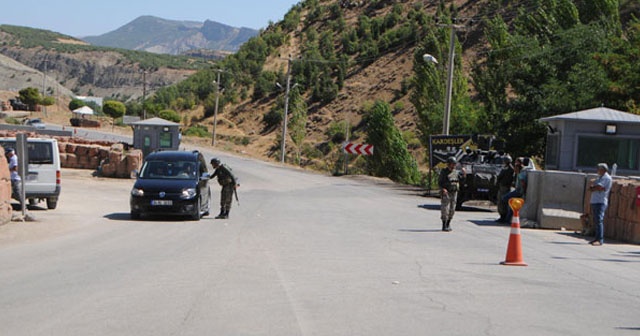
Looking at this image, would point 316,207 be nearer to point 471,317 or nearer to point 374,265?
point 374,265

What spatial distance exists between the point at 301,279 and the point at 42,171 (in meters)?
13.0

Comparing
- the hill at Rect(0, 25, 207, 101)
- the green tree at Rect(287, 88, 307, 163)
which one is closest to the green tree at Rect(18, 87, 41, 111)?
the green tree at Rect(287, 88, 307, 163)

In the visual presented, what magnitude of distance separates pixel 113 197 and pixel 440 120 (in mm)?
27530

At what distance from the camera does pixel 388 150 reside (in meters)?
53.3

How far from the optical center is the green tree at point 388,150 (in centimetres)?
5272

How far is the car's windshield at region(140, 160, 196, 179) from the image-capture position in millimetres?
21906

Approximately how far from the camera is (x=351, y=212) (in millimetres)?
25422

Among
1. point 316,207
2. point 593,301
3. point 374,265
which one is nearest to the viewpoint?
point 593,301

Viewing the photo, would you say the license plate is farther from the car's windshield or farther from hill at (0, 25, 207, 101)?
hill at (0, 25, 207, 101)

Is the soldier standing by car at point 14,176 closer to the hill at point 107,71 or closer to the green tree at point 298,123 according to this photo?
the green tree at point 298,123

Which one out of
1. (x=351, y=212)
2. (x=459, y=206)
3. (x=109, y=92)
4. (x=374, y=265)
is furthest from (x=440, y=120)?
(x=109, y=92)

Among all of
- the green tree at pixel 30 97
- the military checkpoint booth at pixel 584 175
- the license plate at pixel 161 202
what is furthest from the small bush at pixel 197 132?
the license plate at pixel 161 202

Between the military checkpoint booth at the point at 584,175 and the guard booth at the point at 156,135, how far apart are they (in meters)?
23.8

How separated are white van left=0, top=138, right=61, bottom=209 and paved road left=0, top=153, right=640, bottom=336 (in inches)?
36.3
